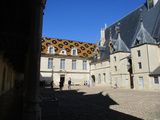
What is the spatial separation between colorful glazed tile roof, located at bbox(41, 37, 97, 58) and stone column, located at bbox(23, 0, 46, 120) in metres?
30.0

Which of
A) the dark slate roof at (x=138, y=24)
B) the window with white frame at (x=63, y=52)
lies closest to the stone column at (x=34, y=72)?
the dark slate roof at (x=138, y=24)

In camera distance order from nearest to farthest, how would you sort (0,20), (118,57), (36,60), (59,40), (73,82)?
1. (36,60)
2. (0,20)
3. (118,57)
4. (73,82)
5. (59,40)

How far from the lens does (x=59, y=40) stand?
38.8 metres

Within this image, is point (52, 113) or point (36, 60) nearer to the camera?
point (36, 60)

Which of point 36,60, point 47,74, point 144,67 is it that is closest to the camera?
point 36,60

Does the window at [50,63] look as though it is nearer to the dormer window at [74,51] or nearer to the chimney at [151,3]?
the dormer window at [74,51]

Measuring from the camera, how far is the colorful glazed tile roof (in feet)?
117

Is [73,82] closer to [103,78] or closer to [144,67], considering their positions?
[103,78]

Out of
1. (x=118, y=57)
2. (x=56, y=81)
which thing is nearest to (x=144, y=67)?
(x=118, y=57)

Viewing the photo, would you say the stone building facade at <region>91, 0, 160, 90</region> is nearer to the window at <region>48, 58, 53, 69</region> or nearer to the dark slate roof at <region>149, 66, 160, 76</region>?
the dark slate roof at <region>149, 66, 160, 76</region>

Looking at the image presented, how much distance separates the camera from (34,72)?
4.21m

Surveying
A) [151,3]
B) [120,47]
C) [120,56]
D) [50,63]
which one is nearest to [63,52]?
[50,63]

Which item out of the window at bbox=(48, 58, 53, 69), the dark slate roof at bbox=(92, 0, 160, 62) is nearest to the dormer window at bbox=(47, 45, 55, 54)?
the window at bbox=(48, 58, 53, 69)

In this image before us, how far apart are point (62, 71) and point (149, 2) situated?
23.0 metres
